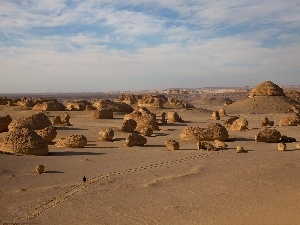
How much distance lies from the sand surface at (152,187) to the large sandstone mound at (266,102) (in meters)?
22.4

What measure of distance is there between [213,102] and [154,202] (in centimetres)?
5195

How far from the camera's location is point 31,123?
15.8 metres

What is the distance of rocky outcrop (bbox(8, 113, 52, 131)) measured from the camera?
15153 mm

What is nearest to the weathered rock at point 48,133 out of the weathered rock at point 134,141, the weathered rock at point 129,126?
the weathered rock at point 134,141

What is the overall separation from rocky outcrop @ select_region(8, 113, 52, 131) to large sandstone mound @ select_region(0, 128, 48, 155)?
484cm

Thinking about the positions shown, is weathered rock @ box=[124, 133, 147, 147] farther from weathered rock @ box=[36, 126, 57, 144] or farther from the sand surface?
weathered rock @ box=[36, 126, 57, 144]

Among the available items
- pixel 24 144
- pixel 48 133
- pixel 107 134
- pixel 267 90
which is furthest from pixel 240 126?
pixel 267 90

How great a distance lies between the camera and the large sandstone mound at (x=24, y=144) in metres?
10.2

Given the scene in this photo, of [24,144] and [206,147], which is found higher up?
[24,144]

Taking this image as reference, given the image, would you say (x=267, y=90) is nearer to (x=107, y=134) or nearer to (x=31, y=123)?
(x=107, y=134)

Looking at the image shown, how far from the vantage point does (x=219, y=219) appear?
18.8 ft

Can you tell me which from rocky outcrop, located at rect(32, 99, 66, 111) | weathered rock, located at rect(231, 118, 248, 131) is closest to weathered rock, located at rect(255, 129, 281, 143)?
weathered rock, located at rect(231, 118, 248, 131)

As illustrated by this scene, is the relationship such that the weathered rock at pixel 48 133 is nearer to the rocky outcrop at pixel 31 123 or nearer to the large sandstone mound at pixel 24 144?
the large sandstone mound at pixel 24 144

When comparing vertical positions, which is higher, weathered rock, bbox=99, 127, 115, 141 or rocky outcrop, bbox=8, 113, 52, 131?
rocky outcrop, bbox=8, 113, 52, 131
